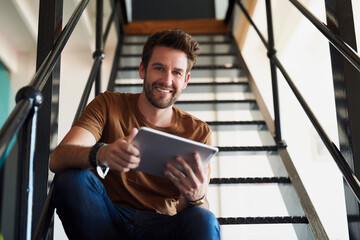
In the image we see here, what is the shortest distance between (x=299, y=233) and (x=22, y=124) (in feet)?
4.24

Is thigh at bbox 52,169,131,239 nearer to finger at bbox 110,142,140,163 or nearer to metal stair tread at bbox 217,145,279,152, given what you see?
finger at bbox 110,142,140,163

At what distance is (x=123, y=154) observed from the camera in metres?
1.00

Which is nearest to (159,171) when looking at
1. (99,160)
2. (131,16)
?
(99,160)

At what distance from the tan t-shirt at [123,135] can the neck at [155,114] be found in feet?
0.12

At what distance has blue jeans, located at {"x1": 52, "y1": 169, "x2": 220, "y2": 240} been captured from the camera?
3.57 feet

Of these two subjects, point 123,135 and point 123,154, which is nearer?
point 123,154

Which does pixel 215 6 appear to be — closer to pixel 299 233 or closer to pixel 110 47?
pixel 110 47

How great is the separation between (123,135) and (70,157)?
288 millimetres

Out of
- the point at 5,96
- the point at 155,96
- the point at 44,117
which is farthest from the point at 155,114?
the point at 5,96

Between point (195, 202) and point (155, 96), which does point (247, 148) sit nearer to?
point (155, 96)

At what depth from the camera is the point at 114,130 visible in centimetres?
136

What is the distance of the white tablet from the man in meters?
0.02

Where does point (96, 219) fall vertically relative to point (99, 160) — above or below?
below

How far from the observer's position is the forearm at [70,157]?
1102 mm
